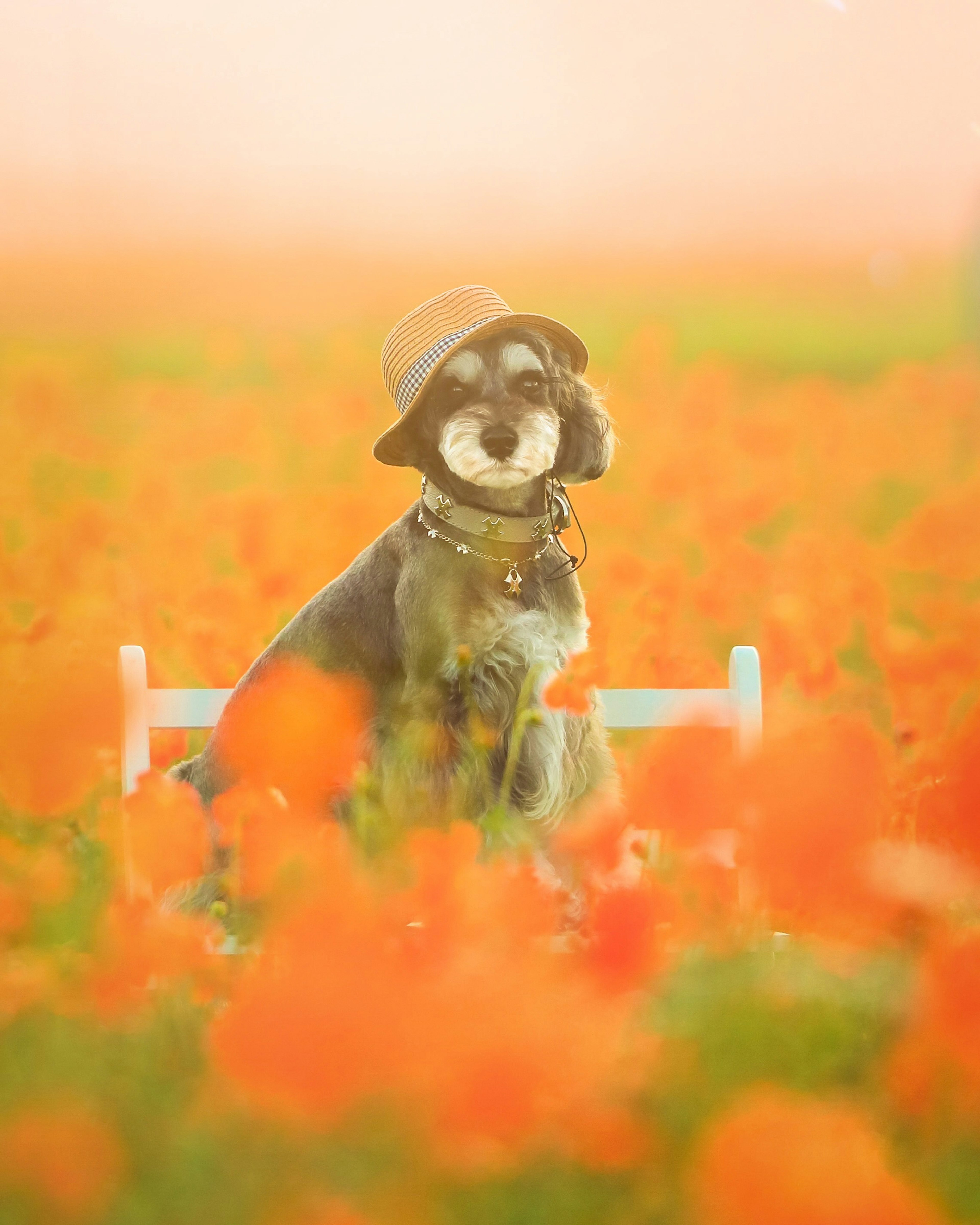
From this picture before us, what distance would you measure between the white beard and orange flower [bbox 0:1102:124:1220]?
1637mm

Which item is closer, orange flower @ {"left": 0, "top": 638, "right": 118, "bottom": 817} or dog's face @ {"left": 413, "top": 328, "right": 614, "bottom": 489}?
orange flower @ {"left": 0, "top": 638, "right": 118, "bottom": 817}

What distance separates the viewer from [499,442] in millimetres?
2033

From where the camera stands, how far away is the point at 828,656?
5.73 ft

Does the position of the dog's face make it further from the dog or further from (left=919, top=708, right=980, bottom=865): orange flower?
(left=919, top=708, right=980, bottom=865): orange flower

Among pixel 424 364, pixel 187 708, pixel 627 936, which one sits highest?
pixel 424 364

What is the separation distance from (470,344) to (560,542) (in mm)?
467

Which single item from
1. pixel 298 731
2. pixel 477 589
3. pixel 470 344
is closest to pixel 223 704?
pixel 477 589

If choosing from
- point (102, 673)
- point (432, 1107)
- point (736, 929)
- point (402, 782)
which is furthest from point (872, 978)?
point (402, 782)

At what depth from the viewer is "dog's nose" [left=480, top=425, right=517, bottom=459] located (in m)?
2.03

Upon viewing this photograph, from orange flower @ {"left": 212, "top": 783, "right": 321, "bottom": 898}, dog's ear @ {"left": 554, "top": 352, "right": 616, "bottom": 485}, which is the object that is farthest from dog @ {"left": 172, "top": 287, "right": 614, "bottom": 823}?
orange flower @ {"left": 212, "top": 783, "right": 321, "bottom": 898}

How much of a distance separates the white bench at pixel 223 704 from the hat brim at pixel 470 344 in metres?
0.58

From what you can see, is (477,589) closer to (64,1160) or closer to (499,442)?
(499,442)

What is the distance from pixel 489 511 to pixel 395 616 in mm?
289

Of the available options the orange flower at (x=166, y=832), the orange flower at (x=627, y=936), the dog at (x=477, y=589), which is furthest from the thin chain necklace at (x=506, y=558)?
the orange flower at (x=627, y=936)
